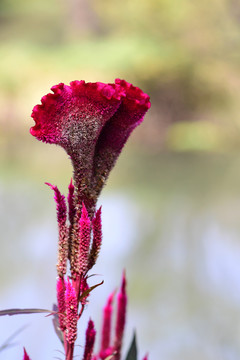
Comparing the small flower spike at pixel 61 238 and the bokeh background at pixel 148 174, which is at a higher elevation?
the bokeh background at pixel 148 174

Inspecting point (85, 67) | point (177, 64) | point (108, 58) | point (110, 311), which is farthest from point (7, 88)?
point (110, 311)

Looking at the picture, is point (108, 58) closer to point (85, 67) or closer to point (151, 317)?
point (85, 67)

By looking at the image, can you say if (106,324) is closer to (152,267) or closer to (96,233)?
(96,233)

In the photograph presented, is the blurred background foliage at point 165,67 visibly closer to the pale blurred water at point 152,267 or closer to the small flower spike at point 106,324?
the pale blurred water at point 152,267

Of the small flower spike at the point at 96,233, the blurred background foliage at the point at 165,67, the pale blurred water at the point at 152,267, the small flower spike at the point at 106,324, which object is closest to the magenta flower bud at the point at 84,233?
the small flower spike at the point at 96,233

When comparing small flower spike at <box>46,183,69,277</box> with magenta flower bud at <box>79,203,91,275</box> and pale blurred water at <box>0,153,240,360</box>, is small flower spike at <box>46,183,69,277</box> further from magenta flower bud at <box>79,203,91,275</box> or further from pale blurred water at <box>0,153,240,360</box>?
pale blurred water at <box>0,153,240,360</box>

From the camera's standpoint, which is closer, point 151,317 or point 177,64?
point 151,317
